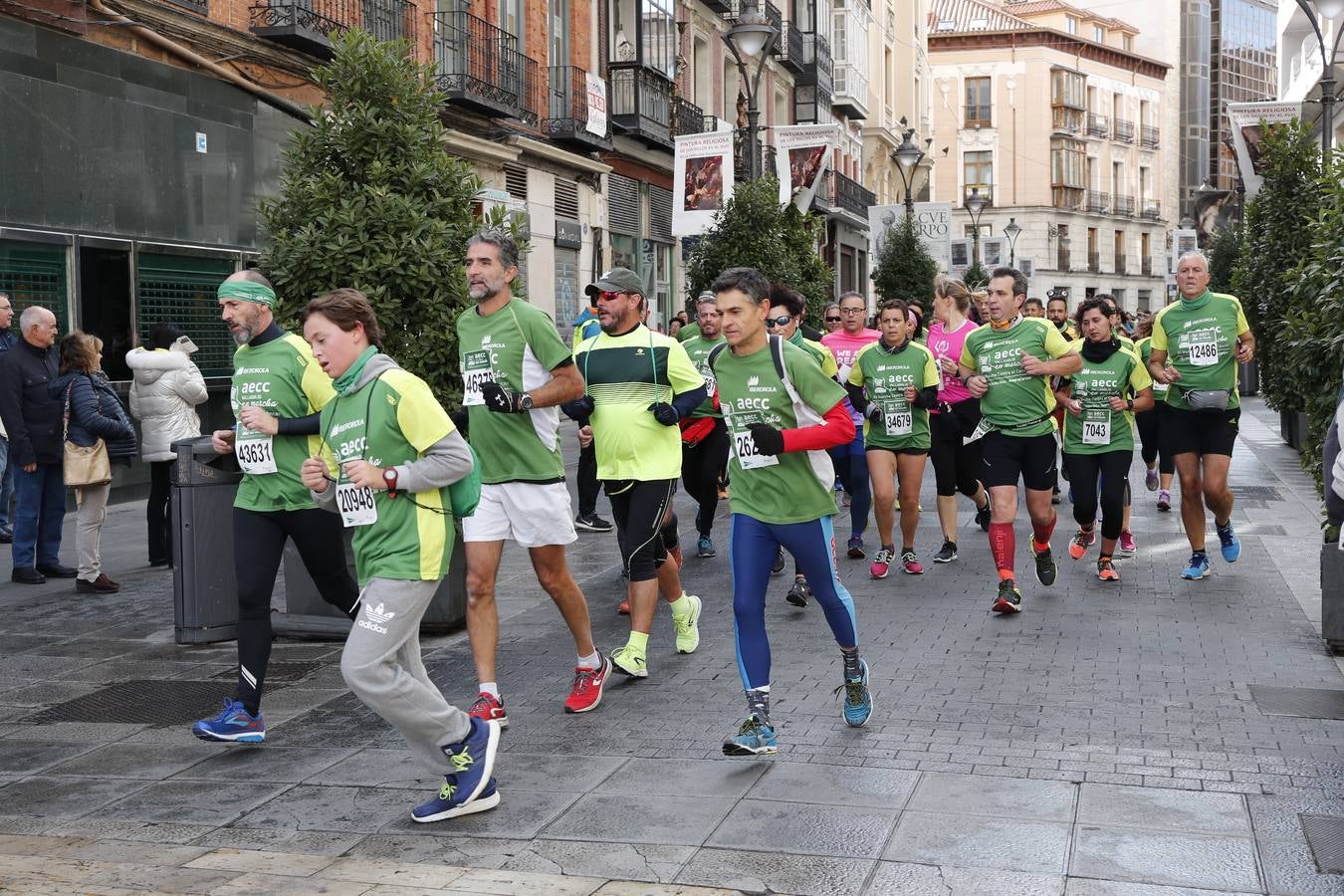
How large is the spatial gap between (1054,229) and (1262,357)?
62.1 metres

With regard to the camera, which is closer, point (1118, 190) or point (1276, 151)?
point (1276, 151)

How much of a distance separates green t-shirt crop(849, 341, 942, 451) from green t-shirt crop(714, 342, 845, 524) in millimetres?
4219

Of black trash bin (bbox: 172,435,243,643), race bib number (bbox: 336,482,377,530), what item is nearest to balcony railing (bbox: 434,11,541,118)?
black trash bin (bbox: 172,435,243,643)

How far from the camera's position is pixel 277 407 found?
6.34 metres

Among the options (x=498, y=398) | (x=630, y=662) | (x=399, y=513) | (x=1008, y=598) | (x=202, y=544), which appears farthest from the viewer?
(x=1008, y=598)

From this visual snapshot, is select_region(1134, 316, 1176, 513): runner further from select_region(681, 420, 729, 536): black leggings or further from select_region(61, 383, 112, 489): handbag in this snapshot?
select_region(61, 383, 112, 489): handbag

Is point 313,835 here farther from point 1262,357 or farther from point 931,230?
point 931,230

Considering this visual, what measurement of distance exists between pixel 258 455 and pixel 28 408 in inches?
201

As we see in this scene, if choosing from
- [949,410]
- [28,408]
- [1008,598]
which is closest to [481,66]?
[28,408]

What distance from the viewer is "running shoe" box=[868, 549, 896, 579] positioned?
33.0 ft

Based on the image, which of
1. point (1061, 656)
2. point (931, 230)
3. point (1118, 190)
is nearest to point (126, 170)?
point (1061, 656)

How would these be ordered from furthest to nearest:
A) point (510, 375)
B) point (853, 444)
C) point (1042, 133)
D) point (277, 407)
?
point (1042, 133) < point (853, 444) < point (510, 375) < point (277, 407)

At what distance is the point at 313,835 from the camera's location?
4.84m

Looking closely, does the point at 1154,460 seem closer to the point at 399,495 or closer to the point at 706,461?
the point at 706,461
